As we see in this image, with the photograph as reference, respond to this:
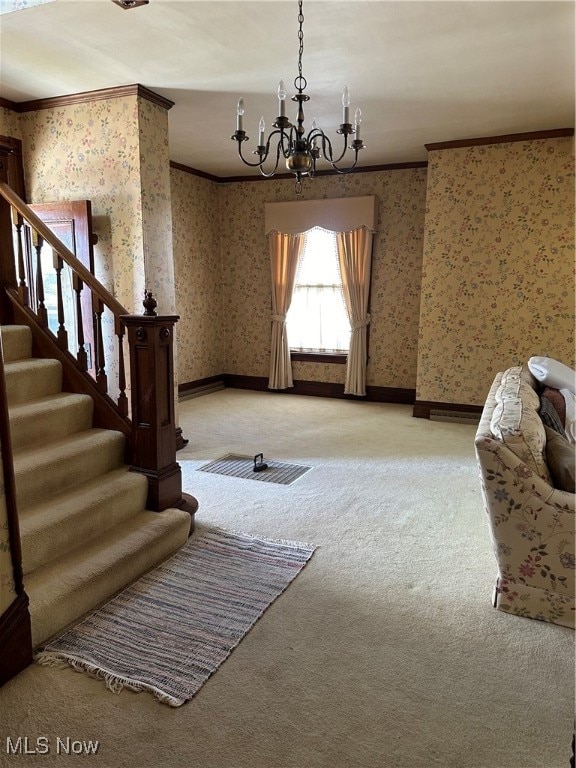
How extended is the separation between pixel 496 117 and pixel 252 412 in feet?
12.1

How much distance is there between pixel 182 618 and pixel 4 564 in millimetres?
754

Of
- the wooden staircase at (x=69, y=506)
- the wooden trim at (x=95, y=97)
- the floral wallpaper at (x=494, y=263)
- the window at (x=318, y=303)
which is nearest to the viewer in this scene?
the wooden staircase at (x=69, y=506)

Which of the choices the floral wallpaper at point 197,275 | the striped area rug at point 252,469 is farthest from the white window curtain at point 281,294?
the striped area rug at point 252,469

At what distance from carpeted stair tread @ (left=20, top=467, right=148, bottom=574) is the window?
4.25 metres

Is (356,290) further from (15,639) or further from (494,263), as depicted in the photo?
(15,639)

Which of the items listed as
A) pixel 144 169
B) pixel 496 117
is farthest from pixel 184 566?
pixel 496 117

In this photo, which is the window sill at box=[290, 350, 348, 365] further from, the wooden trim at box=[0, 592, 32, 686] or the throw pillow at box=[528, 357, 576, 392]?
the wooden trim at box=[0, 592, 32, 686]

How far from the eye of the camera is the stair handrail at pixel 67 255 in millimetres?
3037

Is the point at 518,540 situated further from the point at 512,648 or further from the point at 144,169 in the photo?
the point at 144,169

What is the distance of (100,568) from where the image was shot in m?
2.36

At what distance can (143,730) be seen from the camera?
5.58 feet

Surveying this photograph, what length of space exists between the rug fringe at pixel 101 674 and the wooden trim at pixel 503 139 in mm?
5237

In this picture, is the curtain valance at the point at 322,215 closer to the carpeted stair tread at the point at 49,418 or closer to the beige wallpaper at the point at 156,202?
the beige wallpaper at the point at 156,202

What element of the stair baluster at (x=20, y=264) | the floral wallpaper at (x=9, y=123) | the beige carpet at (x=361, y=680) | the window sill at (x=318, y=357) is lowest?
the beige carpet at (x=361, y=680)
